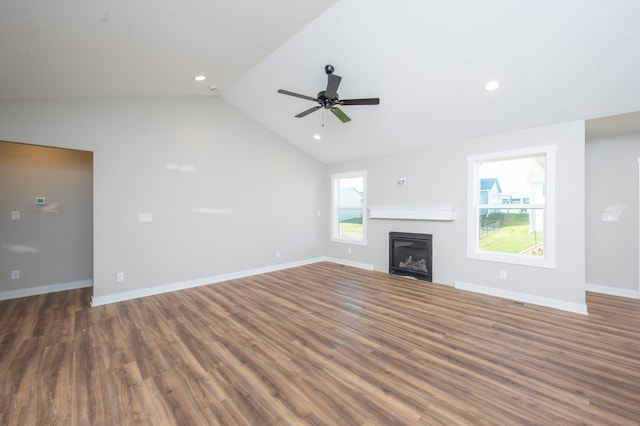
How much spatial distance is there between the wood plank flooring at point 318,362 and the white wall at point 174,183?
0.83 metres

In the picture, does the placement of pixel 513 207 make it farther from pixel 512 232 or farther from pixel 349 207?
pixel 349 207

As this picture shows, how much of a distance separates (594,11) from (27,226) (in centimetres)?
738

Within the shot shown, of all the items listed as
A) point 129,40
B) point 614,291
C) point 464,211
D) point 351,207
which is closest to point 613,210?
point 614,291

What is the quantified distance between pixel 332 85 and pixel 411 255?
11.8 feet

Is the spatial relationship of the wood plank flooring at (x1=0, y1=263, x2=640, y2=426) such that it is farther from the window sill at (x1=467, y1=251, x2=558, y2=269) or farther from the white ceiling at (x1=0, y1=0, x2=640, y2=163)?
the white ceiling at (x1=0, y1=0, x2=640, y2=163)

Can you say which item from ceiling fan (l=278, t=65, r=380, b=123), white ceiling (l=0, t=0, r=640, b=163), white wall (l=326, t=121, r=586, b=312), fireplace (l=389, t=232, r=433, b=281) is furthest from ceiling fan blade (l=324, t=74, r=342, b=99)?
fireplace (l=389, t=232, r=433, b=281)

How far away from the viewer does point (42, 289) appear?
428cm

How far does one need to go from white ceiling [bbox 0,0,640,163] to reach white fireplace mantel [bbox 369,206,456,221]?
1.31 metres

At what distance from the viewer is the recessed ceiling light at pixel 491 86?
3207 millimetres

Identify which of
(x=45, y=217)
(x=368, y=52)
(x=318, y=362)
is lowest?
(x=318, y=362)

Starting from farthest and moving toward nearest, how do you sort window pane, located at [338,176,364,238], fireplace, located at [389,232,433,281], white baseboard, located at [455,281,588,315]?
window pane, located at [338,176,364,238] < fireplace, located at [389,232,433,281] < white baseboard, located at [455,281,588,315]

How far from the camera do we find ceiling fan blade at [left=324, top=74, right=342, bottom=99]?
2922 millimetres

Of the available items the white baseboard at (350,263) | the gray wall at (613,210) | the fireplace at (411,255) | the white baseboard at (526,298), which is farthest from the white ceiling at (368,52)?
the white baseboard at (350,263)

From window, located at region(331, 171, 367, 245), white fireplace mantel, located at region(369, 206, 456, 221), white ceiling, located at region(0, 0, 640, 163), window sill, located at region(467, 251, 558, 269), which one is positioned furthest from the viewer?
window, located at region(331, 171, 367, 245)
